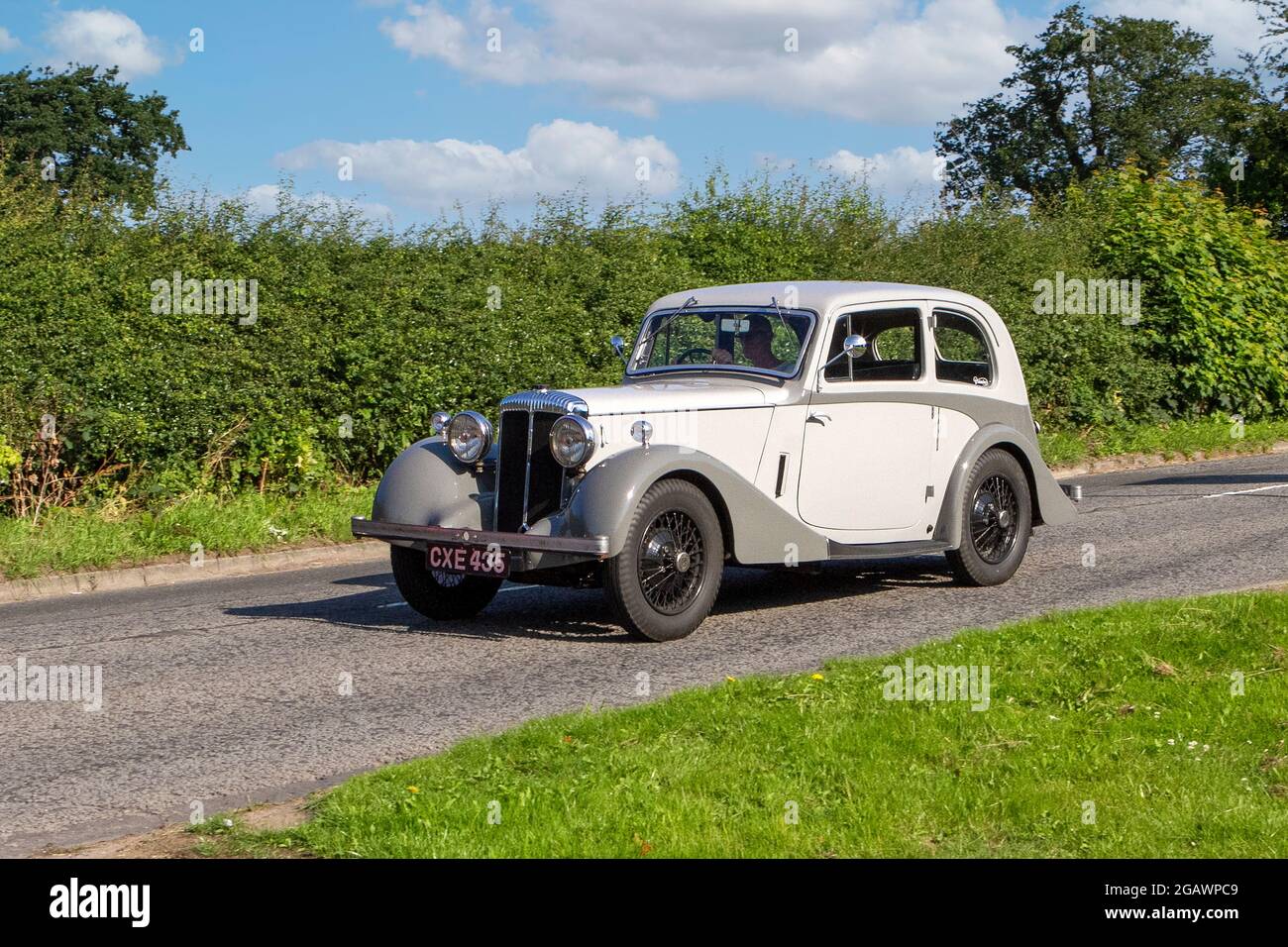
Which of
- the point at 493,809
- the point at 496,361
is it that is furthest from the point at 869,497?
the point at 496,361

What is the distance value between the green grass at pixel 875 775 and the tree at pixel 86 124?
39.1m

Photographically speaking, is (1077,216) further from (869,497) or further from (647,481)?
(647,481)

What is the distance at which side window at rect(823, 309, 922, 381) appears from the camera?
32.4 feet

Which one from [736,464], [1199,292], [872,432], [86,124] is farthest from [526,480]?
[86,124]

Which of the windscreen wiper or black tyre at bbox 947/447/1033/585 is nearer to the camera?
black tyre at bbox 947/447/1033/585

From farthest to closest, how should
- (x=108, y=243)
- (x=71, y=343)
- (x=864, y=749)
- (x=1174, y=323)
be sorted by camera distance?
(x=1174, y=323), (x=108, y=243), (x=71, y=343), (x=864, y=749)

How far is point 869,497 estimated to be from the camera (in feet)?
32.2

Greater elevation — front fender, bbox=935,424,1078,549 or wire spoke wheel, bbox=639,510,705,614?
front fender, bbox=935,424,1078,549

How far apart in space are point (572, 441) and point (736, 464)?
1069mm

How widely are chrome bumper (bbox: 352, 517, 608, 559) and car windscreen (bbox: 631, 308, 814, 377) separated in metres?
2.08

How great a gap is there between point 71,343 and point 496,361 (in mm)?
4356

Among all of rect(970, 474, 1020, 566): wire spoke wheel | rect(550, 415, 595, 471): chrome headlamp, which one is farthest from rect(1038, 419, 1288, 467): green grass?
rect(550, 415, 595, 471): chrome headlamp

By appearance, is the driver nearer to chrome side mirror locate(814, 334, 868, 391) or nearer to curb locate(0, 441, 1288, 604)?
chrome side mirror locate(814, 334, 868, 391)

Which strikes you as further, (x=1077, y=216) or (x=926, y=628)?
(x=1077, y=216)
